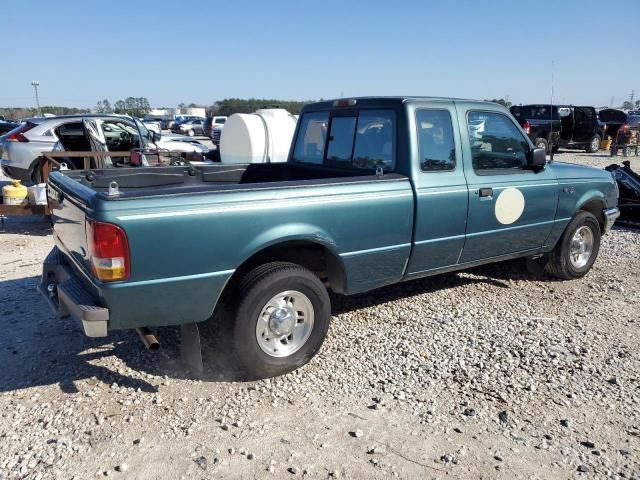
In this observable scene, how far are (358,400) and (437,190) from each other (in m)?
1.78

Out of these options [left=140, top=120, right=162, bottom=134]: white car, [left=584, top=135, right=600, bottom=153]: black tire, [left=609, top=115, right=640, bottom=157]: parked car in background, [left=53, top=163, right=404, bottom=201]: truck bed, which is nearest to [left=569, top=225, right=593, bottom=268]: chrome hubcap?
[left=53, top=163, right=404, bottom=201]: truck bed

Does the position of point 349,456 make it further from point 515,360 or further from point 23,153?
point 23,153

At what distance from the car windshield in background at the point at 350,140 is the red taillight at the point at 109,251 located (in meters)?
2.21

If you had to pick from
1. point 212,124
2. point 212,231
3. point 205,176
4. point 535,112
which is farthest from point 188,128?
point 212,231

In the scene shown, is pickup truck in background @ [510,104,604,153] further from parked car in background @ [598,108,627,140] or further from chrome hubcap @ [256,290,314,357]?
chrome hubcap @ [256,290,314,357]

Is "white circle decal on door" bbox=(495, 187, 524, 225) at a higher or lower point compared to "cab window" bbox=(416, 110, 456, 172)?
lower

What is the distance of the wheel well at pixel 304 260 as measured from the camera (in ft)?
11.7

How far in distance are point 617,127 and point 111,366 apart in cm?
2696

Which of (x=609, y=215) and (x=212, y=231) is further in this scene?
(x=609, y=215)

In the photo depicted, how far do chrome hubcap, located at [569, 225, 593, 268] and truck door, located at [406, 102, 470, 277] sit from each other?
6.58 feet

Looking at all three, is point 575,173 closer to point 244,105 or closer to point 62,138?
point 62,138

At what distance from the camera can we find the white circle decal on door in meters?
4.64

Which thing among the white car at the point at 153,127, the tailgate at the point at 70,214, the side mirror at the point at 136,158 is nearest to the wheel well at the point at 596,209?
the tailgate at the point at 70,214

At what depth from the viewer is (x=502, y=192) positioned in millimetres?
4633
